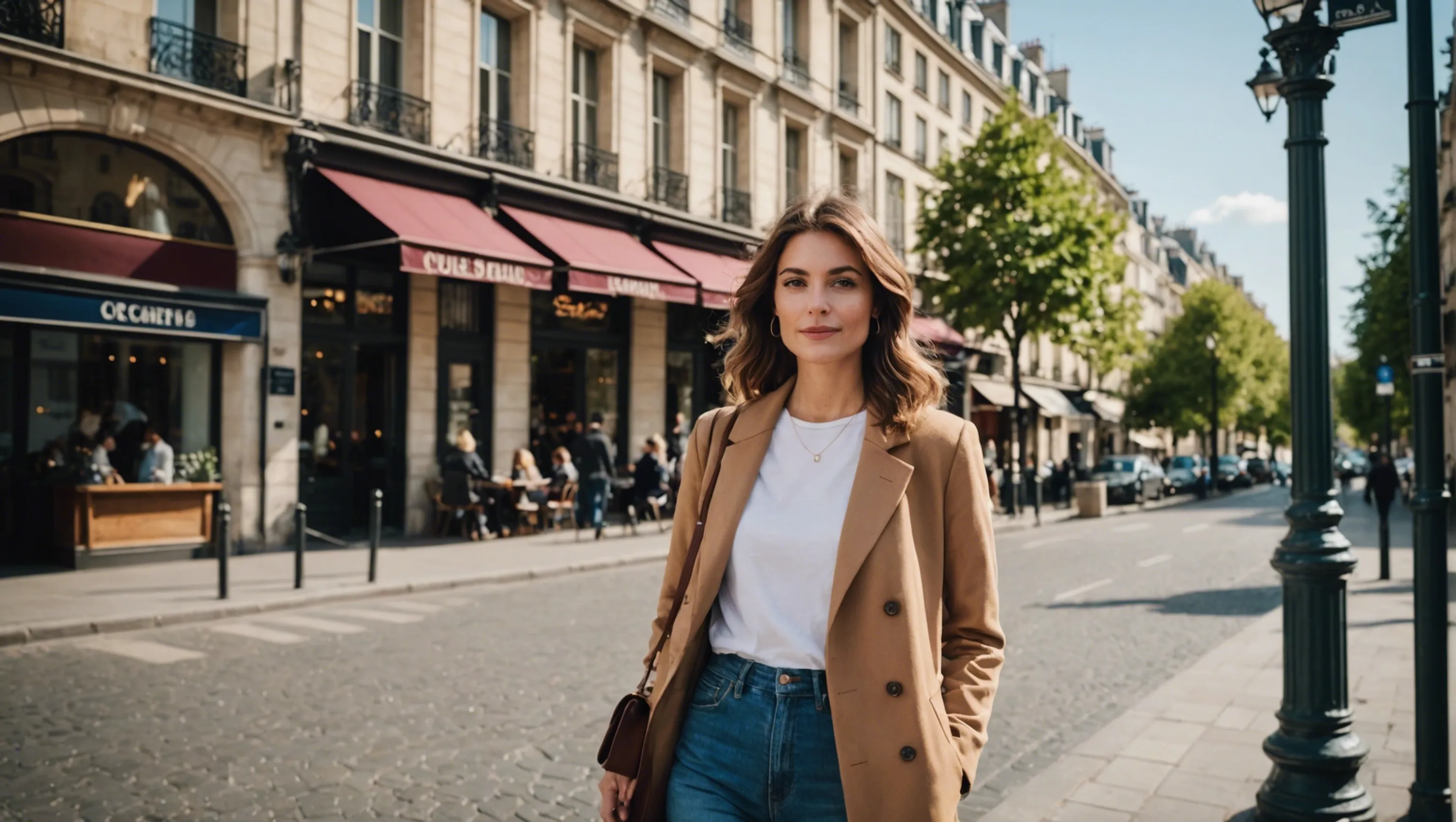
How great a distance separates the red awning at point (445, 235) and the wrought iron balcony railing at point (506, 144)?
124cm

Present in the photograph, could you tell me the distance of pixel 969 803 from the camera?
4.85m

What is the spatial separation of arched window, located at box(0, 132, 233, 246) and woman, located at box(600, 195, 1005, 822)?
12959 millimetres

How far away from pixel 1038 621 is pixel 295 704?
6.28m

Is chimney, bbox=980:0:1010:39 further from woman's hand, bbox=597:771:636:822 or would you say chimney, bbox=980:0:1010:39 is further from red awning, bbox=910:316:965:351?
woman's hand, bbox=597:771:636:822

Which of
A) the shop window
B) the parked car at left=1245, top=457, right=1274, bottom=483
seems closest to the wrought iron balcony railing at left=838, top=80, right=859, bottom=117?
the shop window

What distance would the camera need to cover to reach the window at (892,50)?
33062mm

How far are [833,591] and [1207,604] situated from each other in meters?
10.2

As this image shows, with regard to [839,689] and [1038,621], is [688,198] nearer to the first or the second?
[1038,621]

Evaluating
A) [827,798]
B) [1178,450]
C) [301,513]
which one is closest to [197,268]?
[301,513]

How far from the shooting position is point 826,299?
2248 millimetres

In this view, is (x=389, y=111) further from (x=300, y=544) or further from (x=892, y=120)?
(x=892, y=120)

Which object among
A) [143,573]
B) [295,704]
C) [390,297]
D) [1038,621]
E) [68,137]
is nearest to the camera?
[295,704]

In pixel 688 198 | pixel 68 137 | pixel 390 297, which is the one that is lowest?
pixel 390 297

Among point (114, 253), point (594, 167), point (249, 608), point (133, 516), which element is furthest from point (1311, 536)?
point (594, 167)
